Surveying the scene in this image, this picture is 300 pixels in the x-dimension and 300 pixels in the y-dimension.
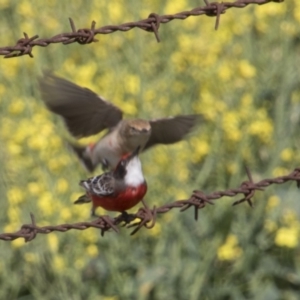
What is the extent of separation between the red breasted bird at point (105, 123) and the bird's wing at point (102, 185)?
0.31m

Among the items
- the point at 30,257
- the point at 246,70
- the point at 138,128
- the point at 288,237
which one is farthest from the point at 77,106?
the point at 246,70

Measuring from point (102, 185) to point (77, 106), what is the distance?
0.37 metres

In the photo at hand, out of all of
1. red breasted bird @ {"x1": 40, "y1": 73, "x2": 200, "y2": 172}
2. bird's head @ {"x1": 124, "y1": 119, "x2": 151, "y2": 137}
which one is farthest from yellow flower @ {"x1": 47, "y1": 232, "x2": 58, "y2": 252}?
bird's head @ {"x1": 124, "y1": 119, "x2": 151, "y2": 137}

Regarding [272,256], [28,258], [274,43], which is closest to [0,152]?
[28,258]

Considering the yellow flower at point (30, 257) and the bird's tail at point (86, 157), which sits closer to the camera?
the bird's tail at point (86, 157)

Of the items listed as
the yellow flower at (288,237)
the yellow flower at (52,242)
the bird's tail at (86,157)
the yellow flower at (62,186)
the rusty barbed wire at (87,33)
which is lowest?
the yellow flower at (288,237)

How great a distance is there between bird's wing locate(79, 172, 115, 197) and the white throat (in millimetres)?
62

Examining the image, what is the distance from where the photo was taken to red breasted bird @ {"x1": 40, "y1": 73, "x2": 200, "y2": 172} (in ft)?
13.3

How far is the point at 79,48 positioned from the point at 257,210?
95.7 inches

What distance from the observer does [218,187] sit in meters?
5.48

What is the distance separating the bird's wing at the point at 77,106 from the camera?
4020mm

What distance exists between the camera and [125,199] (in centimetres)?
389

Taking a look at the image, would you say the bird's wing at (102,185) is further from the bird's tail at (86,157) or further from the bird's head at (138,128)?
the bird's tail at (86,157)

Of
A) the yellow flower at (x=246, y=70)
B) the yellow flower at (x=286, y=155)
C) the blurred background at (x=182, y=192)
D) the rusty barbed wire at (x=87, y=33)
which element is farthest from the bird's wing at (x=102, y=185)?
the yellow flower at (x=246, y=70)
